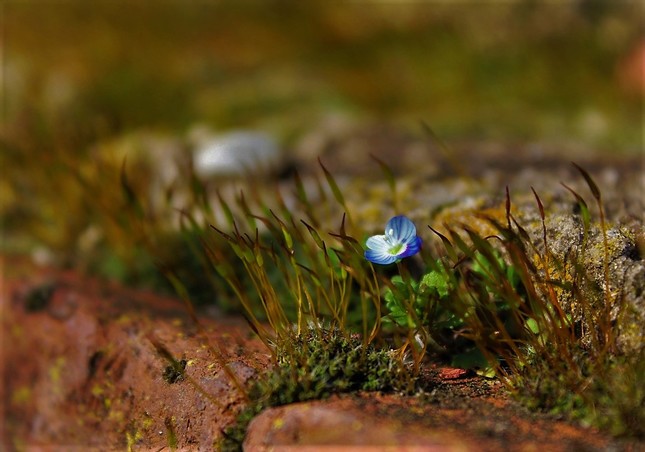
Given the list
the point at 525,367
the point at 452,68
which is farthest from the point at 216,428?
the point at 452,68

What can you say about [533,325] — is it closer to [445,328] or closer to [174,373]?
[445,328]

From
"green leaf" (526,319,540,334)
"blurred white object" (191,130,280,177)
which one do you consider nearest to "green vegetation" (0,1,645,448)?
"green leaf" (526,319,540,334)

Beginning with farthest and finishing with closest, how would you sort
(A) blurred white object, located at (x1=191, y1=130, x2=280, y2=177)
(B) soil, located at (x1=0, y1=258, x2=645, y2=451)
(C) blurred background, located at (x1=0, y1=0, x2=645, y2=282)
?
1. (C) blurred background, located at (x1=0, y1=0, x2=645, y2=282)
2. (A) blurred white object, located at (x1=191, y1=130, x2=280, y2=177)
3. (B) soil, located at (x1=0, y1=258, x2=645, y2=451)

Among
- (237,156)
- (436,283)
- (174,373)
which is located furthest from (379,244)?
(237,156)

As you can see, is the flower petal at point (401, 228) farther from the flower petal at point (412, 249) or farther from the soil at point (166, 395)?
the soil at point (166, 395)

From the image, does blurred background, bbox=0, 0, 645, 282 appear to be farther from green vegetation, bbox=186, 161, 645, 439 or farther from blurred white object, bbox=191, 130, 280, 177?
green vegetation, bbox=186, 161, 645, 439
